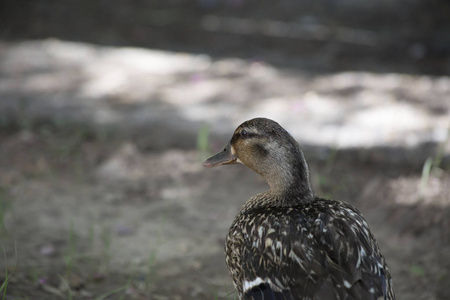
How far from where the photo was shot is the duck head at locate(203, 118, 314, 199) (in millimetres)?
2961

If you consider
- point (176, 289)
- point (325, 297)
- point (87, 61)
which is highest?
point (87, 61)

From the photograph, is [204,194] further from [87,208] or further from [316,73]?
[316,73]

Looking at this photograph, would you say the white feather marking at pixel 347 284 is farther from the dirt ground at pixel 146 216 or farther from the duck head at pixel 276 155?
the dirt ground at pixel 146 216

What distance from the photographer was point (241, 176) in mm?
4906

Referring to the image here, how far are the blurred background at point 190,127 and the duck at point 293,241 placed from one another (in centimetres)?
57

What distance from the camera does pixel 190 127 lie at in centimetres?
550

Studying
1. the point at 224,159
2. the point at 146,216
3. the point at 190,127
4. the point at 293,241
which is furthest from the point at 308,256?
the point at 190,127

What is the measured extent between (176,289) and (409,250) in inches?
66.1

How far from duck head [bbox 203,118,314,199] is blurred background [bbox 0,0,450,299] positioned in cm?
76

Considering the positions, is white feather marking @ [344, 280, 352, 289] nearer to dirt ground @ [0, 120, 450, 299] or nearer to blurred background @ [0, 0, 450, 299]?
dirt ground @ [0, 120, 450, 299]

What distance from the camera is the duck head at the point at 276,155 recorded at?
2.96 m

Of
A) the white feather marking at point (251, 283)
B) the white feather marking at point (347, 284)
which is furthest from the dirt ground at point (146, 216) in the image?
the white feather marking at point (347, 284)

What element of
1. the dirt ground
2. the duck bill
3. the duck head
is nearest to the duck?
the duck head

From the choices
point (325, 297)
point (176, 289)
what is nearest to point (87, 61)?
point (176, 289)
